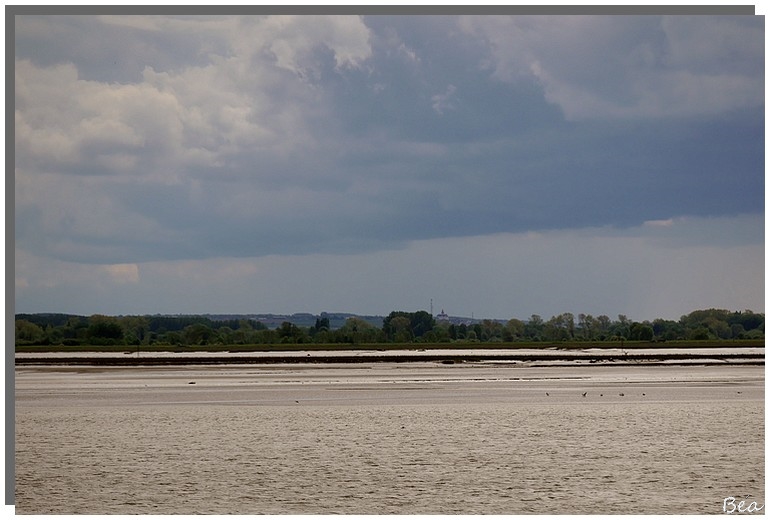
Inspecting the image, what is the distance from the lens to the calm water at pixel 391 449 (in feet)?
29.6

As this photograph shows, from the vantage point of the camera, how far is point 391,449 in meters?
11.8

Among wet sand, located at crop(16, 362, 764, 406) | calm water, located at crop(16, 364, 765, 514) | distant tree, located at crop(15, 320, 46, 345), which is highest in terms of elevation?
distant tree, located at crop(15, 320, 46, 345)

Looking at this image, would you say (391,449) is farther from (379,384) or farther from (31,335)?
(31,335)

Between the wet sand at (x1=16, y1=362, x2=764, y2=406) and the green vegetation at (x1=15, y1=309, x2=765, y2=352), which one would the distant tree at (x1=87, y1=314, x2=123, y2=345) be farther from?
the wet sand at (x1=16, y1=362, x2=764, y2=406)

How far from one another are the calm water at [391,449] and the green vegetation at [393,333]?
105ft

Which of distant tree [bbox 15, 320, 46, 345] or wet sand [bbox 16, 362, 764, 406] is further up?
distant tree [bbox 15, 320, 46, 345]

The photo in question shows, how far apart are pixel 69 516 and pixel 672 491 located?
563 cm

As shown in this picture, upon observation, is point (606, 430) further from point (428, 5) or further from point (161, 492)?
point (428, 5)

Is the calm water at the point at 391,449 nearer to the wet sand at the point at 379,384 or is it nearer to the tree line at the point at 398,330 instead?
A: the wet sand at the point at 379,384

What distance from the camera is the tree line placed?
56.3 m

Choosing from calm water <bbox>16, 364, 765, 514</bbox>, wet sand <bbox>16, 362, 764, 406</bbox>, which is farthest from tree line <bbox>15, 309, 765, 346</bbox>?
calm water <bbox>16, 364, 765, 514</bbox>

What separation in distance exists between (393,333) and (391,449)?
55.0 m

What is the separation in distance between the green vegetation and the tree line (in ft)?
0.21

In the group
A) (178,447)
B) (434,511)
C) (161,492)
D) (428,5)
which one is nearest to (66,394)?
(178,447)
